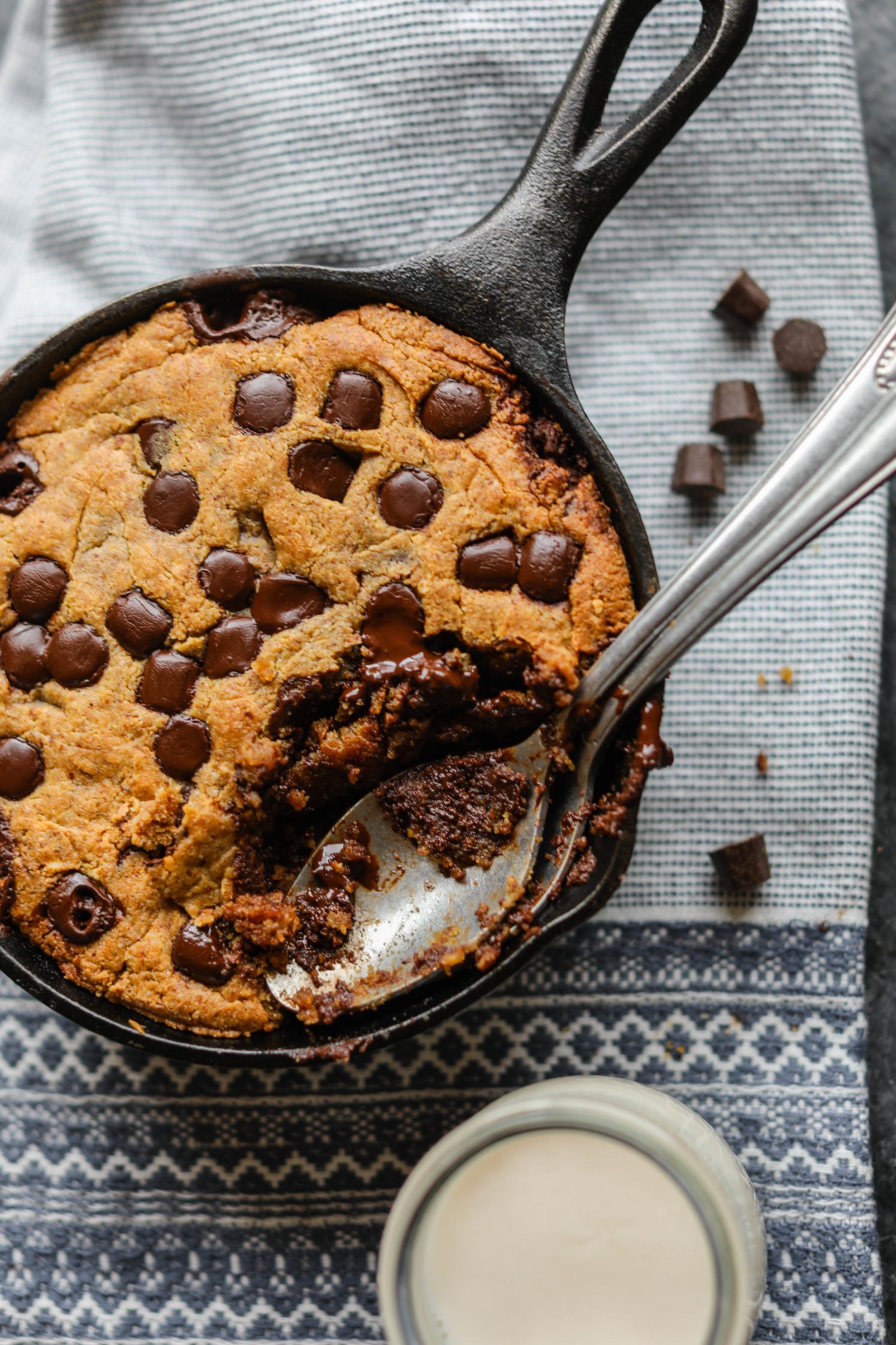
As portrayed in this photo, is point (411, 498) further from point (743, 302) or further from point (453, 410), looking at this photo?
point (743, 302)

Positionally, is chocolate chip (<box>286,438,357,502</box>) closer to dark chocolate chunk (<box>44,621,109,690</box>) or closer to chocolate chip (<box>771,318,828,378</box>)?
dark chocolate chunk (<box>44,621,109,690</box>)

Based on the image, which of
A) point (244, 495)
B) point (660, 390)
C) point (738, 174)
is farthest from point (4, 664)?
point (738, 174)

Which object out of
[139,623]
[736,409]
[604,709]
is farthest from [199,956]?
[736,409]

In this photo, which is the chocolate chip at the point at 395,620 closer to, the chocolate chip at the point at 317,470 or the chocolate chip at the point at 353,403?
the chocolate chip at the point at 317,470

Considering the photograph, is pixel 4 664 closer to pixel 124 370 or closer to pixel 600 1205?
pixel 124 370

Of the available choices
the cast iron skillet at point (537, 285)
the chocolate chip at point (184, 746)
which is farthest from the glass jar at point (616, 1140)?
the chocolate chip at point (184, 746)

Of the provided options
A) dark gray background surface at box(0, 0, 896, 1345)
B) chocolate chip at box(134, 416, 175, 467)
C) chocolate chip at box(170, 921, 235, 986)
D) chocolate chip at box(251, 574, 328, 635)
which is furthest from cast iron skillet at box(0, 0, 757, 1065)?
dark gray background surface at box(0, 0, 896, 1345)
